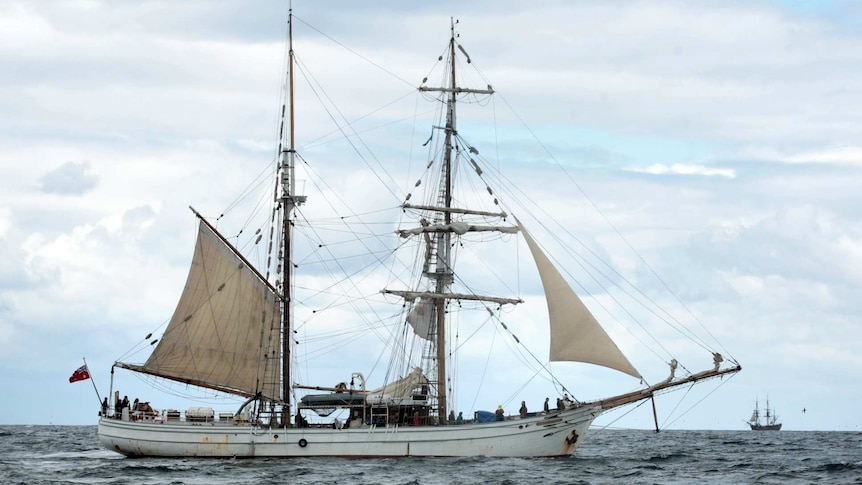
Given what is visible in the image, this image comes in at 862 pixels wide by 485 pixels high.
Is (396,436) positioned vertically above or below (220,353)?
below

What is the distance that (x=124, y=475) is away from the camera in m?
65.3

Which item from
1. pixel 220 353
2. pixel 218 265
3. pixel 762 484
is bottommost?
pixel 762 484

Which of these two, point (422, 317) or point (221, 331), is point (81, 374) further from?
point (422, 317)

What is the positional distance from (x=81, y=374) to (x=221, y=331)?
9029mm

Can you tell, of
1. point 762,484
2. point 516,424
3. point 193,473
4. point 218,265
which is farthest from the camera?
point 218,265

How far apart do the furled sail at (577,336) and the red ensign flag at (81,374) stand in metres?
29.0

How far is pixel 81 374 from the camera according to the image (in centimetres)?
7738

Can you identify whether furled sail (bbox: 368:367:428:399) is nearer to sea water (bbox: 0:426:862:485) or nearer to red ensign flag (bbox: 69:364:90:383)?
sea water (bbox: 0:426:862:485)

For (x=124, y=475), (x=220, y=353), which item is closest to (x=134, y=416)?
(x=220, y=353)

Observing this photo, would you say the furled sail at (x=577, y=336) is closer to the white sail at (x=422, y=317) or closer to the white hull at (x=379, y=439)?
the white hull at (x=379, y=439)

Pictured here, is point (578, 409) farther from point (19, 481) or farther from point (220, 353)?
point (19, 481)

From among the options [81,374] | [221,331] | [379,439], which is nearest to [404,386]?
[379,439]

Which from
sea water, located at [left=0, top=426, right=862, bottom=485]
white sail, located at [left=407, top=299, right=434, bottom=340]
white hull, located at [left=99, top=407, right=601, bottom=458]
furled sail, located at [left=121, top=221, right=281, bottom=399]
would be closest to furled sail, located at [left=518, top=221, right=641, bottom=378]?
white hull, located at [left=99, top=407, right=601, bottom=458]

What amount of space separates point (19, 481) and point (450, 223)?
99.2 feet
